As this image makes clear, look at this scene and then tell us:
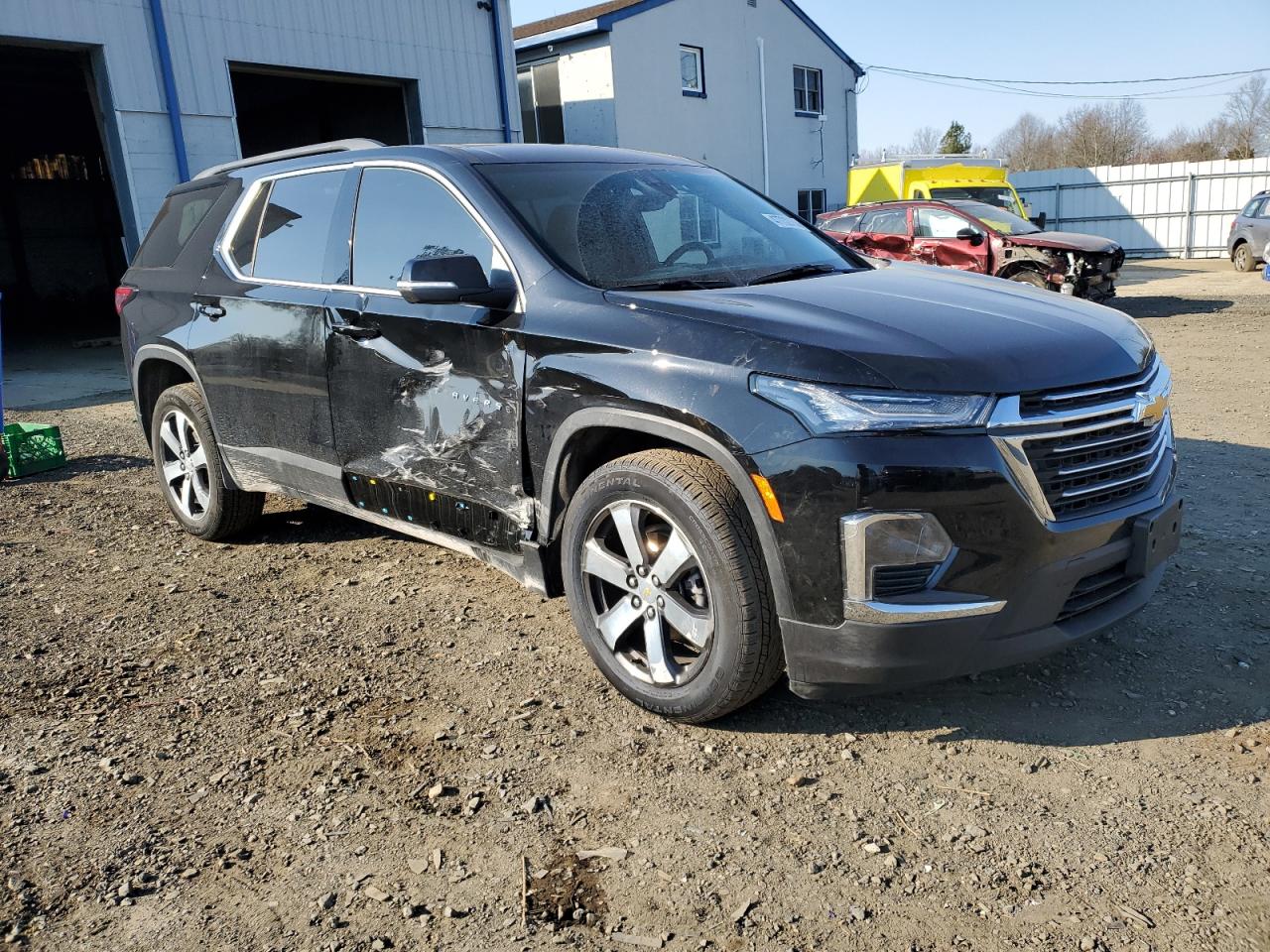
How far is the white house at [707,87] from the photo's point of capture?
21828 millimetres

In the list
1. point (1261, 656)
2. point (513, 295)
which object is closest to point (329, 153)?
point (513, 295)

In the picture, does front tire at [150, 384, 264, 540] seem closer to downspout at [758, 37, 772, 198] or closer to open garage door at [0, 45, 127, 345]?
open garage door at [0, 45, 127, 345]

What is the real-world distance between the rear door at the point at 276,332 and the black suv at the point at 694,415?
2cm

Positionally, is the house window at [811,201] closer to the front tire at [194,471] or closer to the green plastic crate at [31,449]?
the green plastic crate at [31,449]

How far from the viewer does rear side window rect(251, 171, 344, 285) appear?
431cm

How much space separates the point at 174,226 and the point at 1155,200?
91.1 feet

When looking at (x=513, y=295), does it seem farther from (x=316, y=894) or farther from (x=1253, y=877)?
(x=1253, y=877)

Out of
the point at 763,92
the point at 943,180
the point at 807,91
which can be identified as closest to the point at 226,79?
the point at 943,180

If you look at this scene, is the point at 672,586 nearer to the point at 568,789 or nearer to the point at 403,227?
the point at 568,789

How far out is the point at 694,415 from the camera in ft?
9.55

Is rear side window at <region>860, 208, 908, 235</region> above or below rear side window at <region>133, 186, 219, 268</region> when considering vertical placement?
below

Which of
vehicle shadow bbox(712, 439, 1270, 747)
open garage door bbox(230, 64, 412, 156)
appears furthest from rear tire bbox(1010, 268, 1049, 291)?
vehicle shadow bbox(712, 439, 1270, 747)

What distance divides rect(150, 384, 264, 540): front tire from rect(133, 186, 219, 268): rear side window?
29.1 inches

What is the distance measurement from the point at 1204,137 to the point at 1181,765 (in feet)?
241
